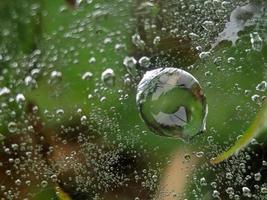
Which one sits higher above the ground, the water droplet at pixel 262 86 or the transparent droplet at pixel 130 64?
the transparent droplet at pixel 130 64

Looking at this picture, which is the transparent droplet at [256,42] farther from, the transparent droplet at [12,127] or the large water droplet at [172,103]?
the transparent droplet at [12,127]

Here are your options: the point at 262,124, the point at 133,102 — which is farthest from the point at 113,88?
the point at 262,124

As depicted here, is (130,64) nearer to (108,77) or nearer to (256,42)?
(108,77)

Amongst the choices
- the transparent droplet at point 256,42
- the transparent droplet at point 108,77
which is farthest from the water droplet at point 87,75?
the transparent droplet at point 256,42

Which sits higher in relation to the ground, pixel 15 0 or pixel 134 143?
pixel 15 0

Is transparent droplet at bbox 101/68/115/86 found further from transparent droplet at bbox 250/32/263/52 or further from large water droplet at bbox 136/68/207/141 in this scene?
transparent droplet at bbox 250/32/263/52

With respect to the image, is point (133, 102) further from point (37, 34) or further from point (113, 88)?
point (37, 34)

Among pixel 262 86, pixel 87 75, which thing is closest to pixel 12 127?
pixel 87 75

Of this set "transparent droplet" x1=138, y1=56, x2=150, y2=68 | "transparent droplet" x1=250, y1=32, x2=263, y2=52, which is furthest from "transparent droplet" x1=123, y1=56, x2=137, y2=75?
"transparent droplet" x1=250, y1=32, x2=263, y2=52
